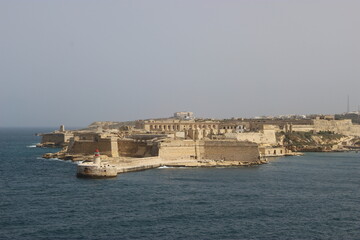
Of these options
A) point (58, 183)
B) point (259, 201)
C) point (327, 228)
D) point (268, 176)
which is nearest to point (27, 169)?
point (58, 183)

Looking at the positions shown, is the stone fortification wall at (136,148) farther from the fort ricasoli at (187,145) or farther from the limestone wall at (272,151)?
the limestone wall at (272,151)

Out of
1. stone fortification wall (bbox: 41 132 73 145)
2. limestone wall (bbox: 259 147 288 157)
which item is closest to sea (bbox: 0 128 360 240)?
limestone wall (bbox: 259 147 288 157)

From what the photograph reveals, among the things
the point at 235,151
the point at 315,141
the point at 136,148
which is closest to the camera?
the point at 235,151

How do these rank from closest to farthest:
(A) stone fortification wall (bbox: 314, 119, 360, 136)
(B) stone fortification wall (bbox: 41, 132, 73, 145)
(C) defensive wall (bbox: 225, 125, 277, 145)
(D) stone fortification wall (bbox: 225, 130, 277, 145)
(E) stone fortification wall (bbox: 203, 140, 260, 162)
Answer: (E) stone fortification wall (bbox: 203, 140, 260, 162)
(D) stone fortification wall (bbox: 225, 130, 277, 145)
(C) defensive wall (bbox: 225, 125, 277, 145)
(B) stone fortification wall (bbox: 41, 132, 73, 145)
(A) stone fortification wall (bbox: 314, 119, 360, 136)

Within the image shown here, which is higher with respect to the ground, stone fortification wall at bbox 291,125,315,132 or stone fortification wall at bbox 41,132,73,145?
stone fortification wall at bbox 291,125,315,132

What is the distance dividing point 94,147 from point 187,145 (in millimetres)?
8350

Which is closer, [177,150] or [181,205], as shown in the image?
[181,205]

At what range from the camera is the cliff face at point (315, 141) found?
53.8 metres

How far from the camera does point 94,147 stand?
41312 mm

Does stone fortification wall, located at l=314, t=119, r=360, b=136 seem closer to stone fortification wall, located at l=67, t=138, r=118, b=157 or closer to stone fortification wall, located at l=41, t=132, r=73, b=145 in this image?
stone fortification wall, located at l=41, t=132, r=73, b=145

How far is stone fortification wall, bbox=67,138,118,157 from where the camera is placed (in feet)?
129

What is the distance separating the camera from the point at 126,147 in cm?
3972

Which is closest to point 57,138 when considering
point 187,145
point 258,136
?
point 258,136

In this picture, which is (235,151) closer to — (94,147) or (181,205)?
(94,147)
